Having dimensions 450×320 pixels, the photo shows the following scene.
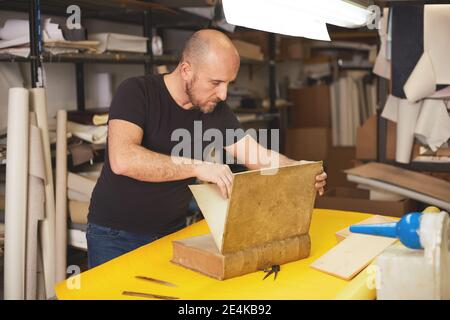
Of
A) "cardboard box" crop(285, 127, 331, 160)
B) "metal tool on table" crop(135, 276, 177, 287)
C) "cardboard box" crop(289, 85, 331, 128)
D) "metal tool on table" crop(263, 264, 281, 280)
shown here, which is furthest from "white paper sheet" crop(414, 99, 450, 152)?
"cardboard box" crop(289, 85, 331, 128)

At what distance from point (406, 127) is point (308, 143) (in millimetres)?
2284

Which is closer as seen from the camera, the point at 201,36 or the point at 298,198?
the point at 298,198

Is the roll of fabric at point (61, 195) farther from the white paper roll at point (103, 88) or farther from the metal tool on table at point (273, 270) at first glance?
the metal tool on table at point (273, 270)

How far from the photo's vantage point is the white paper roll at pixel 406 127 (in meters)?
3.03

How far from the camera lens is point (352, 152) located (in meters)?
5.20

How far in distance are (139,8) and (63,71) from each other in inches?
22.8

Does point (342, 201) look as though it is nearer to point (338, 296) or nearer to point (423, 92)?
point (423, 92)

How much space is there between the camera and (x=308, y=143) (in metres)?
5.33

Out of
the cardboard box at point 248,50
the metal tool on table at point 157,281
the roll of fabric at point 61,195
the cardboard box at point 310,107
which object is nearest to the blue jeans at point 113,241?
the roll of fabric at point 61,195

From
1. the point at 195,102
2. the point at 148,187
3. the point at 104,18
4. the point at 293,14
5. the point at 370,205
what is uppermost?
the point at 104,18

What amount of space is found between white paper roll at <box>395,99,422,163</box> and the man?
1133 millimetres

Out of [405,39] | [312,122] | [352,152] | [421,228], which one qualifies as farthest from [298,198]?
[312,122]

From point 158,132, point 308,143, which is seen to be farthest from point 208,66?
point 308,143

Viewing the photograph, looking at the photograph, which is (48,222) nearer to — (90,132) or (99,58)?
(90,132)
